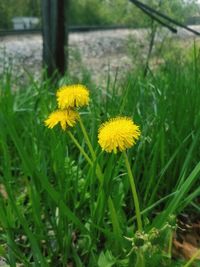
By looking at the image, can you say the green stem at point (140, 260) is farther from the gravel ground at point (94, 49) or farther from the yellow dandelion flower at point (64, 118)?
the gravel ground at point (94, 49)

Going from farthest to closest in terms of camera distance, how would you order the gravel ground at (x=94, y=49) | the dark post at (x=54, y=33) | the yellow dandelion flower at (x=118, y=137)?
the gravel ground at (x=94, y=49), the dark post at (x=54, y=33), the yellow dandelion flower at (x=118, y=137)

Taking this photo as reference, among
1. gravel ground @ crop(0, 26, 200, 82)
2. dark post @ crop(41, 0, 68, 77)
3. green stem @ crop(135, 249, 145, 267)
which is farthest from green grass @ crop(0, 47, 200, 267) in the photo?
gravel ground @ crop(0, 26, 200, 82)

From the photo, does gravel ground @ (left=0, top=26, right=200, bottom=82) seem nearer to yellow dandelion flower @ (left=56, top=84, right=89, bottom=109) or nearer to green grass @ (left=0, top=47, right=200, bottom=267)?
green grass @ (left=0, top=47, right=200, bottom=267)

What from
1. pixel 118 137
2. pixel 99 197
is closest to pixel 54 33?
pixel 99 197

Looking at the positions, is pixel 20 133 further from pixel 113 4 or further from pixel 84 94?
pixel 113 4

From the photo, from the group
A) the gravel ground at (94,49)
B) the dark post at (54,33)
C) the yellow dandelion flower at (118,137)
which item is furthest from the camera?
the gravel ground at (94,49)

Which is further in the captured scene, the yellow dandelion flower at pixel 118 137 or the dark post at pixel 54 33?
the dark post at pixel 54 33

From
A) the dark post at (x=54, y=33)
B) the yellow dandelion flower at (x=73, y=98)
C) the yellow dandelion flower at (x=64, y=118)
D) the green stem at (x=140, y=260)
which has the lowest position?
the dark post at (x=54, y=33)

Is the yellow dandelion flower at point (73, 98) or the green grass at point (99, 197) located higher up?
the yellow dandelion flower at point (73, 98)

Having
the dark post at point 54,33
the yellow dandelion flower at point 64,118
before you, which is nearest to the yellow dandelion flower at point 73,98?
the yellow dandelion flower at point 64,118
